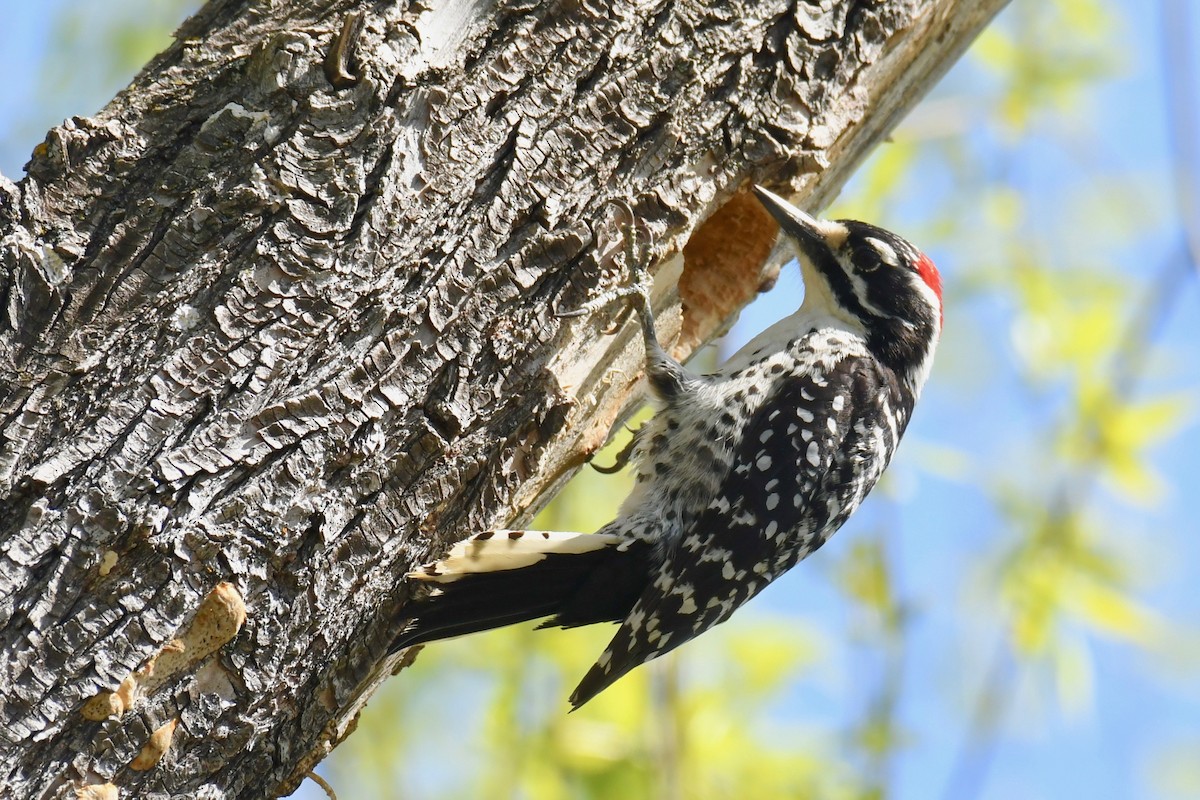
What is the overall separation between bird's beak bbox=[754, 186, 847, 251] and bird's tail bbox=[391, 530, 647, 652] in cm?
105

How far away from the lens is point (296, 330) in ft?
7.30

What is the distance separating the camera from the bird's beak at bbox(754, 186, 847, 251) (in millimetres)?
3109

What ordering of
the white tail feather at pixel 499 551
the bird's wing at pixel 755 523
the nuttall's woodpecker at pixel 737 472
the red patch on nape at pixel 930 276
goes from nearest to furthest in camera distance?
the white tail feather at pixel 499 551, the nuttall's woodpecker at pixel 737 472, the bird's wing at pixel 755 523, the red patch on nape at pixel 930 276

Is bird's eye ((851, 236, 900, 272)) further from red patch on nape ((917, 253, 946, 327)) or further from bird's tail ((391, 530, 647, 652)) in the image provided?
bird's tail ((391, 530, 647, 652))

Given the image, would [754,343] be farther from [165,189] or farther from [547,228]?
[165,189]

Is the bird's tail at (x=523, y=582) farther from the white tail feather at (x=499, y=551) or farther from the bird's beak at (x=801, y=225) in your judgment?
the bird's beak at (x=801, y=225)

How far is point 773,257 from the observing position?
3.60 m

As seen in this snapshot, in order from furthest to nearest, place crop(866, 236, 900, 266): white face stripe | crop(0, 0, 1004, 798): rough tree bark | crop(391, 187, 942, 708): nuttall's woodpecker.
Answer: crop(866, 236, 900, 266): white face stripe
crop(391, 187, 942, 708): nuttall's woodpecker
crop(0, 0, 1004, 798): rough tree bark

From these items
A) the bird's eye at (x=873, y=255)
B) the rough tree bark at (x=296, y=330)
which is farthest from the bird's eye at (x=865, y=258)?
the rough tree bark at (x=296, y=330)

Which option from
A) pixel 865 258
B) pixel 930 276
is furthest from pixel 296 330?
pixel 930 276

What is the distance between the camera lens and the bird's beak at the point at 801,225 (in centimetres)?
311

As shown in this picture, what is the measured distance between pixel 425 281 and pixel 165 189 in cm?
56

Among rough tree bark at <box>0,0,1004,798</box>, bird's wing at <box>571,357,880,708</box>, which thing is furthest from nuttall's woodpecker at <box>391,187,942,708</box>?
rough tree bark at <box>0,0,1004,798</box>

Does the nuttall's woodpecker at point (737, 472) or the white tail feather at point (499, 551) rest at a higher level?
the white tail feather at point (499, 551)
